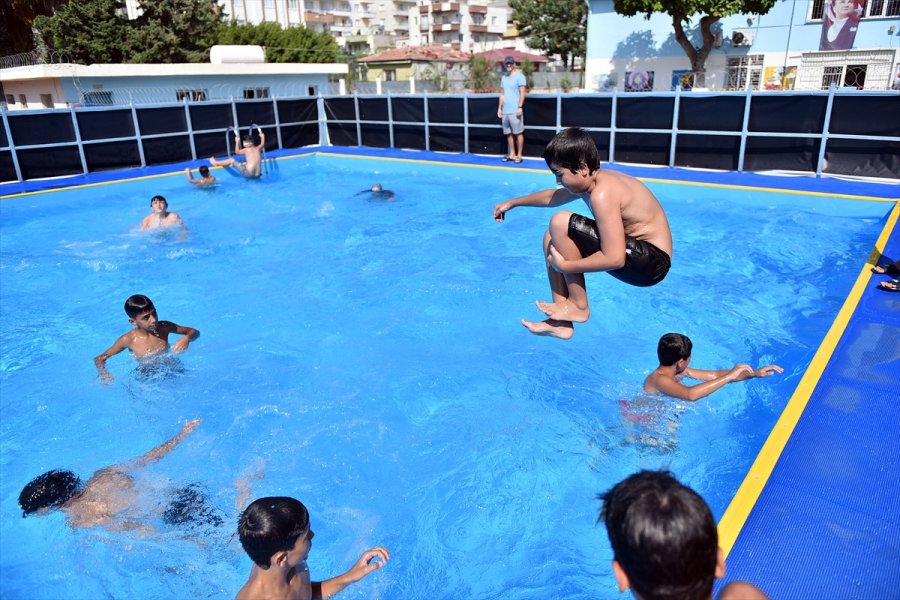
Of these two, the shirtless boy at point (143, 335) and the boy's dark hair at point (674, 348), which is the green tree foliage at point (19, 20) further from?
the boy's dark hair at point (674, 348)

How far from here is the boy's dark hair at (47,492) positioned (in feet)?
13.9

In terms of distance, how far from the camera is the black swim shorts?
3.90m

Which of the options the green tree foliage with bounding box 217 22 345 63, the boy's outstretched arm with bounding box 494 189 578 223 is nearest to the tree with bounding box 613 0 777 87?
the boy's outstretched arm with bounding box 494 189 578 223

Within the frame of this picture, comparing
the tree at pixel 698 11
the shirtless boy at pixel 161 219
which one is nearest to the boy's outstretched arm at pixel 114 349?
the shirtless boy at pixel 161 219

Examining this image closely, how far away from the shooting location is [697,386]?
179 inches

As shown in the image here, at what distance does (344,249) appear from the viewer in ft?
34.5

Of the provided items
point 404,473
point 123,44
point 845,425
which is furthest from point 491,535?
point 123,44

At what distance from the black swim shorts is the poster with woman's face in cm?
2840

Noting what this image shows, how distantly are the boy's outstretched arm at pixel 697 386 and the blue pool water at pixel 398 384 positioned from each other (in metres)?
0.38

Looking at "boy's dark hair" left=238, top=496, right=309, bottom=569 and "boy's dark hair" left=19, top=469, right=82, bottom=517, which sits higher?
"boy's dark hair" left=238, top=496, right=309, bottom=569

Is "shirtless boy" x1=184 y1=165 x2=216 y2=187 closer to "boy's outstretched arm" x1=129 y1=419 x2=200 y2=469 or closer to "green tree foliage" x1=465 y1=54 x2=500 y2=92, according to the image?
"boy's outstretched arm" x1=129 y1=419 x2=200 y2=469

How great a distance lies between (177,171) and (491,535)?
13.8 m

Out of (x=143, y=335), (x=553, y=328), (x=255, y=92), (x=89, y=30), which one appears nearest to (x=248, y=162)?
(x=143, y=335)

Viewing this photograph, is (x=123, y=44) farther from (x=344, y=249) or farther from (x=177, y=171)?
(x=344, y=249)
